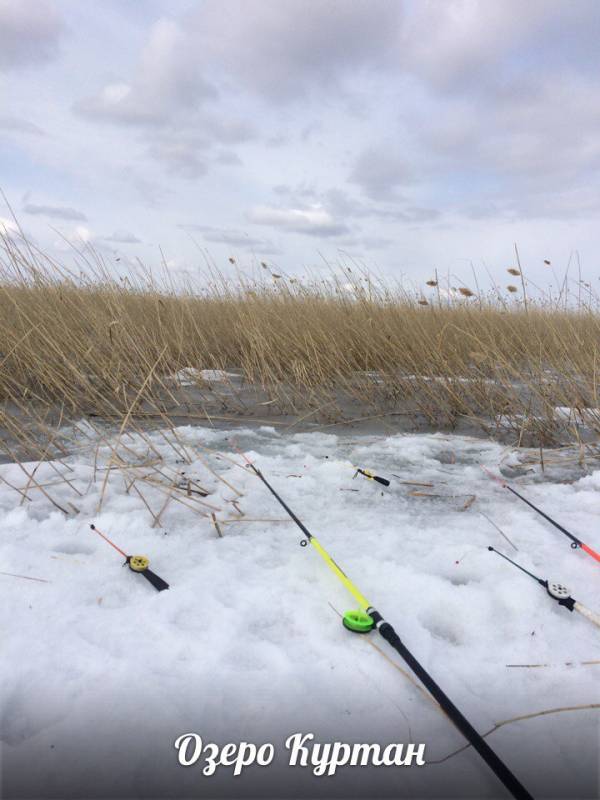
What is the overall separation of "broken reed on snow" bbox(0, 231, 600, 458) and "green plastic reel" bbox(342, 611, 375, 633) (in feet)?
5.02

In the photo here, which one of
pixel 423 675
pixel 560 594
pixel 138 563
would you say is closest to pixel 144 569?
pixel 138 563

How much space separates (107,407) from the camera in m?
3.14

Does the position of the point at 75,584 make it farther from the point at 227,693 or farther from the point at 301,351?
the point at 301,351

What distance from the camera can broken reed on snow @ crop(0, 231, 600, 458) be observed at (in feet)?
9.84

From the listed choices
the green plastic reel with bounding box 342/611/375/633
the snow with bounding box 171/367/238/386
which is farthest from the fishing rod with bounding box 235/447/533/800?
the snow with bounding box 171/367/238/386

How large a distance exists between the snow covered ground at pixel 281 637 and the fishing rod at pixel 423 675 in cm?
4

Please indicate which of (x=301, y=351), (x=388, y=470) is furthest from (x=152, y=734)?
(x=301, y=351)

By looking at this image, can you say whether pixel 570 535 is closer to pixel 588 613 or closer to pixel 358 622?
pixel 588 613

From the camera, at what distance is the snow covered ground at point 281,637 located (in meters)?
0.96

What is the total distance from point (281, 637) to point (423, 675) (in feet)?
1.23

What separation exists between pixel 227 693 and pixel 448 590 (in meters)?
0.69

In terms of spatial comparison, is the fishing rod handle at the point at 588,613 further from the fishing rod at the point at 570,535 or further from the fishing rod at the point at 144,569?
the fishing rod at the point at 144,569

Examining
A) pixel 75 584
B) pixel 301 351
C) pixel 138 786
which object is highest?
pixel 301 351

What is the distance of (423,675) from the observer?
1035 millimetres
